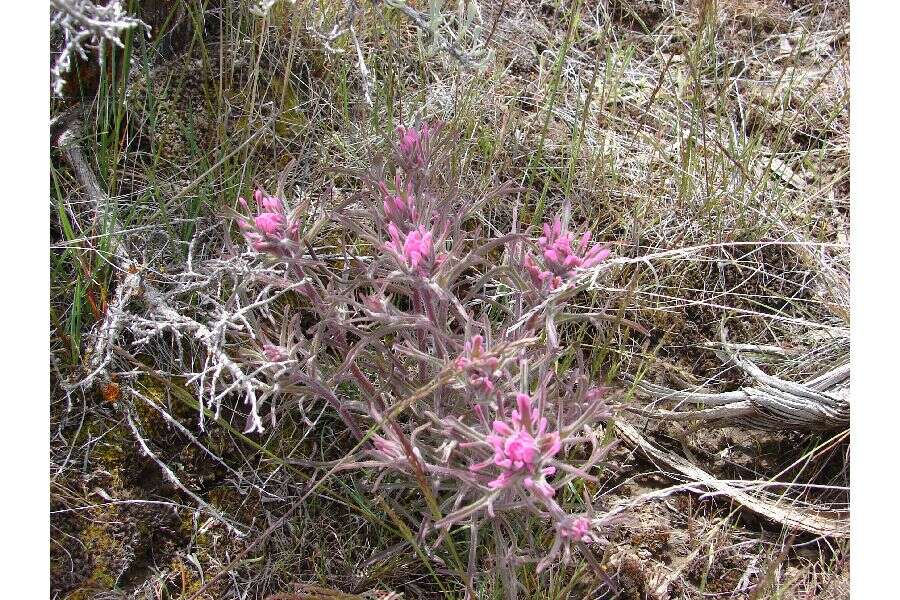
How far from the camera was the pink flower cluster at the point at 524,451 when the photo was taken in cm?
137

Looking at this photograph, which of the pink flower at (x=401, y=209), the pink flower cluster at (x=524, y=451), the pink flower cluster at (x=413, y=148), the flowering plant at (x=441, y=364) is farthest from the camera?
the pink flower cluster at (x=413, y=148)

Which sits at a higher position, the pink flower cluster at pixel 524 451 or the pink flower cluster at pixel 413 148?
the pink flower cluster at pixel 413 148

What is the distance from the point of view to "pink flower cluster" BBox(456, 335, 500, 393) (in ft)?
4.80

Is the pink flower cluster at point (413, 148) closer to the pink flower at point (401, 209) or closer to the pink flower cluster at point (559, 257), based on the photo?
the pink flower at point (401, 209)

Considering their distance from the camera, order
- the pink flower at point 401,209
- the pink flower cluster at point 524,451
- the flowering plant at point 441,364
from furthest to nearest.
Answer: the pink flower at point 401,209 → the flowering plant at point 441,364 → the pink flower cluster at point 524,451

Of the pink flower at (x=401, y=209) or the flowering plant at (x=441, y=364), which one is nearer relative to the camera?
the flowering plant at (x=441, y=364)

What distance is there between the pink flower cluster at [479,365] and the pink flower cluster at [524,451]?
91mm

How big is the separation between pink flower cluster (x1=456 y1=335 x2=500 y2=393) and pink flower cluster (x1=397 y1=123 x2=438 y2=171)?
0.48 meters

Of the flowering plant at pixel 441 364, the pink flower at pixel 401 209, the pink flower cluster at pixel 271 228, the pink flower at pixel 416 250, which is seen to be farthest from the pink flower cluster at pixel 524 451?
the pink flower cluster at pixel 271 228

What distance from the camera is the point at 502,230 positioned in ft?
7.41

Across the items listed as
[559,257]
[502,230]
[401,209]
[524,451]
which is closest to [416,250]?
[401,209]

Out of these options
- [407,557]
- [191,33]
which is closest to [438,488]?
[407,557]

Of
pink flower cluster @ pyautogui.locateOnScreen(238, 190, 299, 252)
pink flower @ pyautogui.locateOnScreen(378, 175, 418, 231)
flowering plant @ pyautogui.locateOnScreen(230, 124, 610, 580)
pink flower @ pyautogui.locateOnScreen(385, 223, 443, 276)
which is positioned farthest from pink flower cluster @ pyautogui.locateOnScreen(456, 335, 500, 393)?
pink flower cluster @ pyautogui.locateOnScreen(238, 190, 299, 252)
